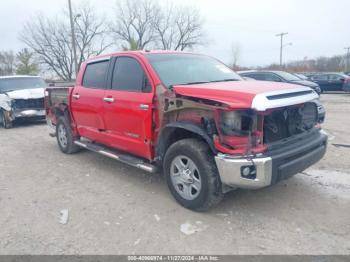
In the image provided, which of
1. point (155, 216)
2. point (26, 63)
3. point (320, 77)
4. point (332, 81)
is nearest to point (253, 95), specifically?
point (155, 216)

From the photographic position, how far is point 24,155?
265 inches

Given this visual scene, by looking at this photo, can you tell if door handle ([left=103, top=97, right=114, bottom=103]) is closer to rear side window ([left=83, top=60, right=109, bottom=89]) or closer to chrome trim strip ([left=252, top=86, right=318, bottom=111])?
rear side window ([left=83, top=60, right=109, bottom=89])

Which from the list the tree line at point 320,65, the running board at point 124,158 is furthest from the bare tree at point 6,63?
the running board at point 124,158

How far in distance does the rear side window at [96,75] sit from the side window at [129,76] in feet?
1.11

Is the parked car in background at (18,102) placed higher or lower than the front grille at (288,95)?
lower

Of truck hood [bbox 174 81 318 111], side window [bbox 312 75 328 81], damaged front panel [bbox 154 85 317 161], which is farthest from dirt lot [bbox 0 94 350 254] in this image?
side window [bbox 312 75 328 81]

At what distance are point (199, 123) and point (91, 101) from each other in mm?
2405

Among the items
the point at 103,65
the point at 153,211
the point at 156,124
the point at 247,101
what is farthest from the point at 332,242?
the point at 103,65

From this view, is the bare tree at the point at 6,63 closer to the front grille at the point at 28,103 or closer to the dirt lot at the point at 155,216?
the front grille at the point at 28,103

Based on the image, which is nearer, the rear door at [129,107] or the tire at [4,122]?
the rear door at [129,107]

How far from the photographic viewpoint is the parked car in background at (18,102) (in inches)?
411

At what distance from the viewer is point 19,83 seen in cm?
1144

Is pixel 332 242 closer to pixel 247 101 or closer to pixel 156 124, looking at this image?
pixel 247 101

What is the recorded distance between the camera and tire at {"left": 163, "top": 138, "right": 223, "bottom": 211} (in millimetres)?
3404
